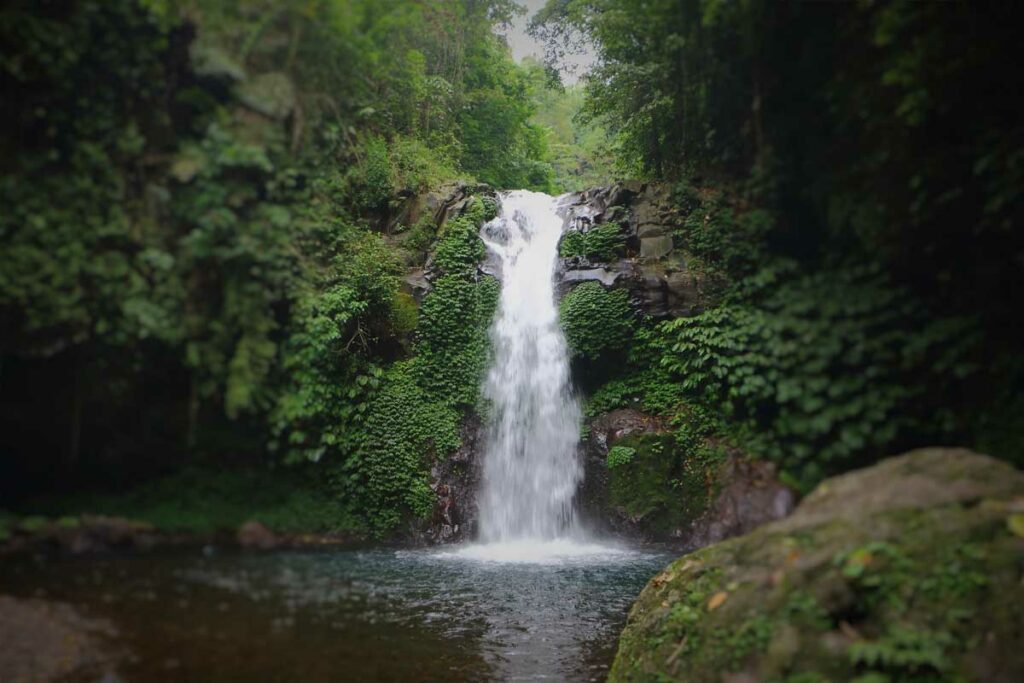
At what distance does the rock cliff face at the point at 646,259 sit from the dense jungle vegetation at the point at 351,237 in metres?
0.14

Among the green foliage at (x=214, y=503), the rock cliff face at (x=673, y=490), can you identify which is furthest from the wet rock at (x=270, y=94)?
the rock cliff face at (x=673, y=490)

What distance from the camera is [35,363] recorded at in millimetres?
3645

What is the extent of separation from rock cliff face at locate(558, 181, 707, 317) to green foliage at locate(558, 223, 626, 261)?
24 millimetres

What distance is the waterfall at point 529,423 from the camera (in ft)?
22.8

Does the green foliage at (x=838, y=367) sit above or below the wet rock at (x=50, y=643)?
above

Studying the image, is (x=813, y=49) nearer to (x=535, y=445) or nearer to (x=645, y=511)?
(x=645, y=511)

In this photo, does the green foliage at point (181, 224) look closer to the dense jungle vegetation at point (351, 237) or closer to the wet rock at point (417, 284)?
the dense jungle vegetation at point (351, 237)

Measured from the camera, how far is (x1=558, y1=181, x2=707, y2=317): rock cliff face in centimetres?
443

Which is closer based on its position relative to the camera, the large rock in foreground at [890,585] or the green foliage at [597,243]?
the large rock in foreground at [890,585]

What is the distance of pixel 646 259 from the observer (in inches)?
199

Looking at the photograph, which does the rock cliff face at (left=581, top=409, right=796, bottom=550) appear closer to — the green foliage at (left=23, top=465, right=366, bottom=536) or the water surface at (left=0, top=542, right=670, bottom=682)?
the water surface at (left=0, top=542, right=670, bottom=682)

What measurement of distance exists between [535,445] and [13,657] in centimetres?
512

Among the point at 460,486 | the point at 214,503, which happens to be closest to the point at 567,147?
the point at 460,486

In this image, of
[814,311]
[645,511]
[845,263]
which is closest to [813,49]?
[845,263]
